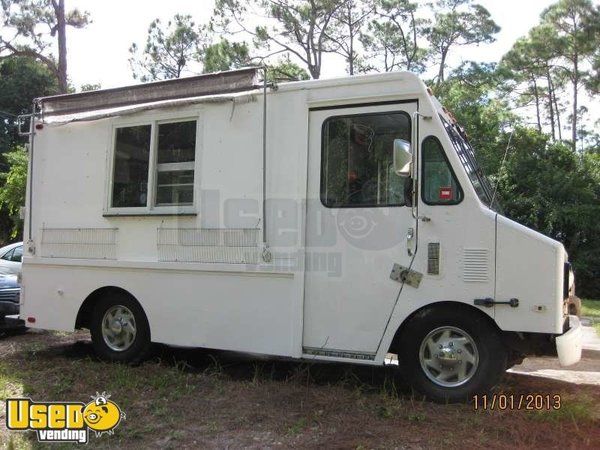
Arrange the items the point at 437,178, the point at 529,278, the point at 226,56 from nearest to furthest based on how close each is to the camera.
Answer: the point at 529,278 < the point at 437,178 < the point at 226,56

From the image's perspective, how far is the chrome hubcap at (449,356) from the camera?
4.78 m

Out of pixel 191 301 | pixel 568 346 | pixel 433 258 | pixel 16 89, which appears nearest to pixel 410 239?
pixel 433 258

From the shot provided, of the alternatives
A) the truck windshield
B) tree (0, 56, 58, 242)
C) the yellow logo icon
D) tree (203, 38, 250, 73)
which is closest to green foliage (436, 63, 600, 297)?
tree (203, 38, 250, 73)

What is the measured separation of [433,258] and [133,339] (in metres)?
3.35

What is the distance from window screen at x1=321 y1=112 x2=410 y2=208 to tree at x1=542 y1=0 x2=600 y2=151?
2550 centimetres

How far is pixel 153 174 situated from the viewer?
20.1 ft

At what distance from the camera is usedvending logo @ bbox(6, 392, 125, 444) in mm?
4270

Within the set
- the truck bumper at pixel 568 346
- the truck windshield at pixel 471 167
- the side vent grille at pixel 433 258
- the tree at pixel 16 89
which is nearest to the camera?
the truck bumper at pixel 568 346

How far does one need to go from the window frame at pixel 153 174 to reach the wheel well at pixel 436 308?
2.34 meters

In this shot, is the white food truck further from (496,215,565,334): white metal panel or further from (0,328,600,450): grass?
(0,328,600,450): grass

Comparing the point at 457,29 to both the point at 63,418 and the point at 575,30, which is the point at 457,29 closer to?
the point at 575,30

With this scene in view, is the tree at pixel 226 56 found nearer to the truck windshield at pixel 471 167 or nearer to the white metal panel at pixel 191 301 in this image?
the white metal panel at pixel 191 301

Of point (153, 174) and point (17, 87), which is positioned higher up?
point (17, 87)

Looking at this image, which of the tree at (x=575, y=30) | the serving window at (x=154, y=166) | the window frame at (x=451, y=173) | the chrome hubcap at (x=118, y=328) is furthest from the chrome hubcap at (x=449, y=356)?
the tree at (x=575, y=30)
